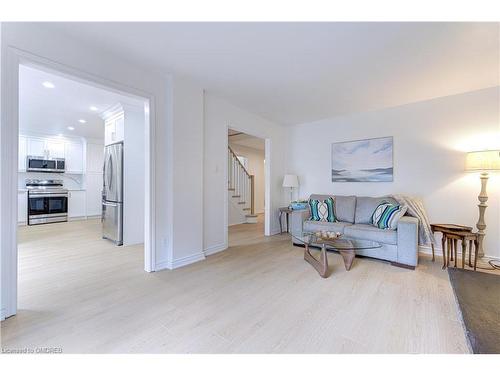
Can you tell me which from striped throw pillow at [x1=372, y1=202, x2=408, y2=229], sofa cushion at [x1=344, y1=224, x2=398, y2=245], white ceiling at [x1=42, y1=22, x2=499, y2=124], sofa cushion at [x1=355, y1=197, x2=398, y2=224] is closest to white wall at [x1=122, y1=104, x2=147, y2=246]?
white ceiling at [x1=42, y1=22, x2=499, y2=124]

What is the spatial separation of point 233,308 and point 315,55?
2552 millimetres

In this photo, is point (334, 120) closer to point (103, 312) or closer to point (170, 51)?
point (170, 51)

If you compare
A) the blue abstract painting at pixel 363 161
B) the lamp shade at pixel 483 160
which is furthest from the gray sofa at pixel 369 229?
the lamp shade at pixel 483 160

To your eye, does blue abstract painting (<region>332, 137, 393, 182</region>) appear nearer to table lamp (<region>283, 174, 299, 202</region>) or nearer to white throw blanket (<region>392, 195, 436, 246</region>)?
white throw blanket (<region>392, 195, 436, 246</region>)

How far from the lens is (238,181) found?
6.38m

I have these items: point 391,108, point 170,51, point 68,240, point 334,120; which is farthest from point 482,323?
point 68,240

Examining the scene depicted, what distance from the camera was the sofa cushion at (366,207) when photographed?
3477 millimetres

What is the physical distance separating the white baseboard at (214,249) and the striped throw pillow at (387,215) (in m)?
2.37

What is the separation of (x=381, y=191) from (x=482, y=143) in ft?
4.68

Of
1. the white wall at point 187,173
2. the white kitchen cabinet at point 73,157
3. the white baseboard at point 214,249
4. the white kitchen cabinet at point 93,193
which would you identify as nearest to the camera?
the white wall at point 187,173

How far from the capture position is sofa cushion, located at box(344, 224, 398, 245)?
2.89 meters

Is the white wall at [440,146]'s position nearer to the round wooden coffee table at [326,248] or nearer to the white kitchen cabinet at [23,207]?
the round wooden coffee table at [326,248]

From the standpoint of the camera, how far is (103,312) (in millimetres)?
1790

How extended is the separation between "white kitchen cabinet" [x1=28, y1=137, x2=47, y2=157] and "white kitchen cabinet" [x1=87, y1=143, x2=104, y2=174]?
100 centimetres
